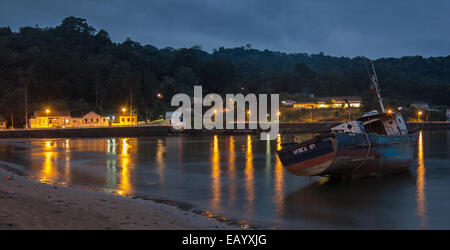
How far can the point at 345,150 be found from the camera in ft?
74.8

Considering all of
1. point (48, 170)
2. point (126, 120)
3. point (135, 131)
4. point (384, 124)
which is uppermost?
point (126, 120)

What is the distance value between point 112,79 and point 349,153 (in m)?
87.4

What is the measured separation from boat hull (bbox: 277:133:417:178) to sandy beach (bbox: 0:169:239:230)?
27.1 ft

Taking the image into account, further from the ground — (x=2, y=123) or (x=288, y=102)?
(x=288, y=102)

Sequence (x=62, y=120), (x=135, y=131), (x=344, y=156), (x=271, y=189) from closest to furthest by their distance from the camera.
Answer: (x=271, y=189) → (x=344, y=156) → (x=135, y=131) → (x=62, y=120)

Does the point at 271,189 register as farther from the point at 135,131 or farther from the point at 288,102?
the point at 288,102

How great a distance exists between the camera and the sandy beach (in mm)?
11602

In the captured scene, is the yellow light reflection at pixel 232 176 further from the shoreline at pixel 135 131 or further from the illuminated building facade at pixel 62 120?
the illuminated building facade at pixel 62 120

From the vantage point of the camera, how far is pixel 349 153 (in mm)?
23078

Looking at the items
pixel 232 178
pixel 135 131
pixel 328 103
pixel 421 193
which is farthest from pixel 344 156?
pixel 328 103

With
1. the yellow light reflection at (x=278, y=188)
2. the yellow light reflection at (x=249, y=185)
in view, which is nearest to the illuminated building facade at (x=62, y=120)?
the yellow light reflection at (x=249, y=185)

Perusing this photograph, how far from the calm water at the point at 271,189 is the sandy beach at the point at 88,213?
216 cm
